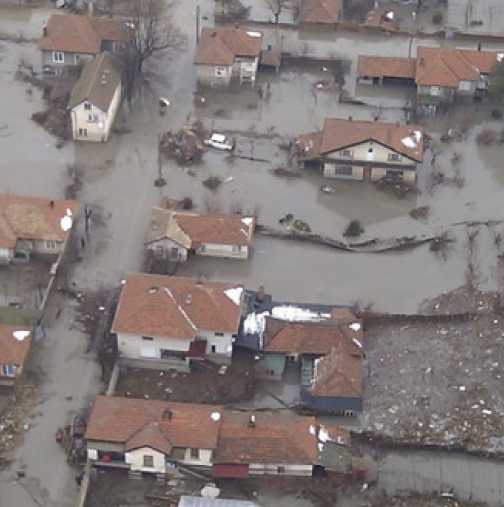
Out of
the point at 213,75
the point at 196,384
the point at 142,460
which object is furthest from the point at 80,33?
the point at 142,460

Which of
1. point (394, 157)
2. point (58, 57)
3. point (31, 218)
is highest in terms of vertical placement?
point (58, 57)

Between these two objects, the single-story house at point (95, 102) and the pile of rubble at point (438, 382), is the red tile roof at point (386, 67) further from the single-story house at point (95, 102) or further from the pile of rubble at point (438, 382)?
the pile of rubble at point (438, 382)

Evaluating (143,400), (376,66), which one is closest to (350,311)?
(143,400)

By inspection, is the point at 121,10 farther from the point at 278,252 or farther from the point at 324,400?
the point at 324,400

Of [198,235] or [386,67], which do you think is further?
[386,67]

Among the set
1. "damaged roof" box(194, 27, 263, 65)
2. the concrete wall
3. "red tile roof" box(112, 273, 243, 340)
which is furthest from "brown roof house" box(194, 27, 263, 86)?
"red tile roof" box(112, 273, 243, 340)

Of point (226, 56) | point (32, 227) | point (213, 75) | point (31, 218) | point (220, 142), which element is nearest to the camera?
point (32, 227)

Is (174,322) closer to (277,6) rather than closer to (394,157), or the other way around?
(394,157)
